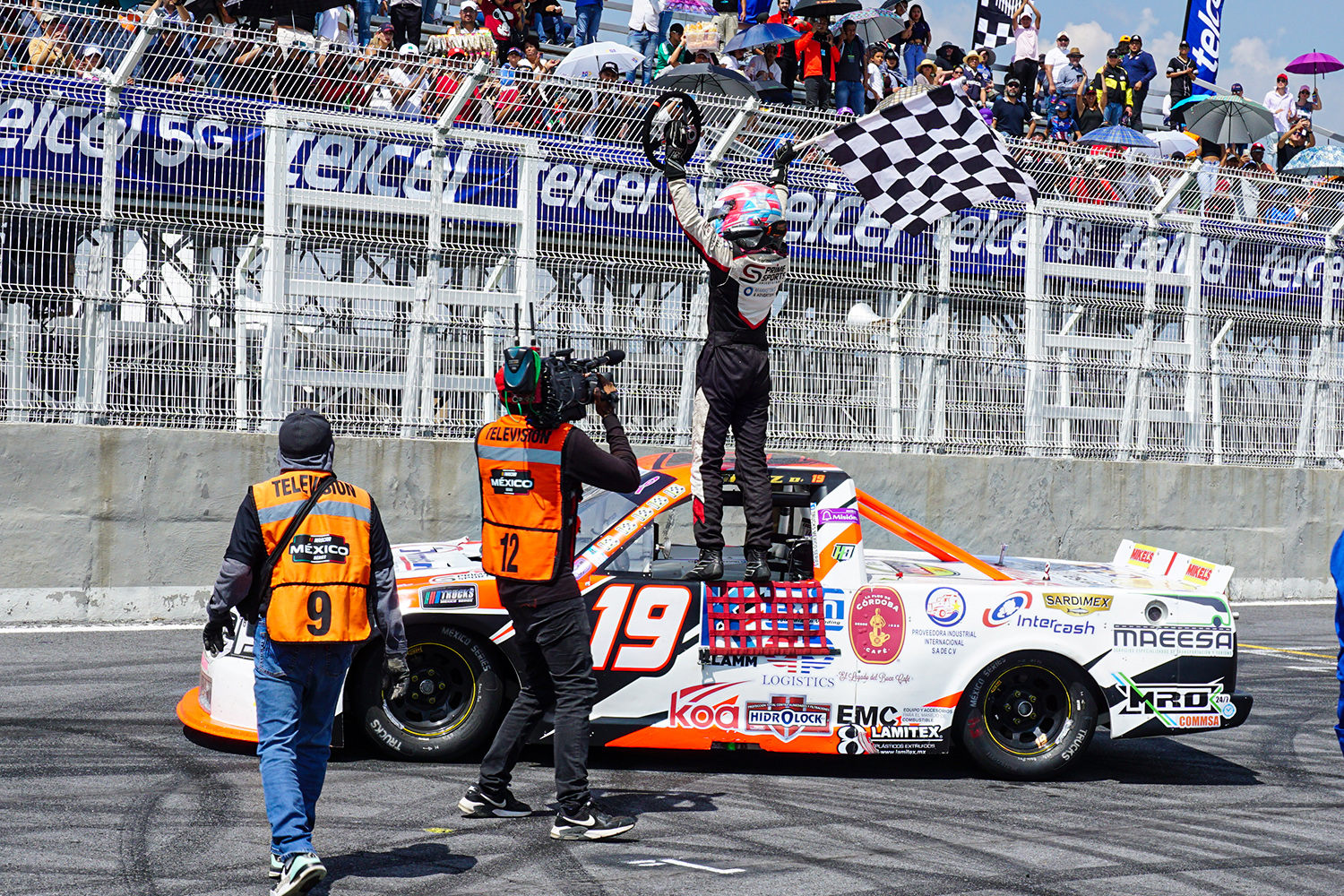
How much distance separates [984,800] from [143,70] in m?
8.13

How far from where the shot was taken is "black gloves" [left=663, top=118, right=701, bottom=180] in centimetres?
691

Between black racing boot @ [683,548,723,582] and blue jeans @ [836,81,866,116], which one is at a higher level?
blue jeans @ [836,81,866,116]

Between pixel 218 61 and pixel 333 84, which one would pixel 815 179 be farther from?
pixel 218 61

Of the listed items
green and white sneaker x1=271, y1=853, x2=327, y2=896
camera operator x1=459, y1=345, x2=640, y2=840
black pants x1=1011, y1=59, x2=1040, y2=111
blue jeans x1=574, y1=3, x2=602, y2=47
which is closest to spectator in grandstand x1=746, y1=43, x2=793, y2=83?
A: blue jeans x1=574, y1=3, x2=602, y2=47

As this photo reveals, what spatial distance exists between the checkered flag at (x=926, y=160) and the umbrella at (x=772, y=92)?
135 inches

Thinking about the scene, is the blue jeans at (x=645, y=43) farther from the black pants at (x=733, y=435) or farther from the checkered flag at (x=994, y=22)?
the black pants at (x=733, y=435)

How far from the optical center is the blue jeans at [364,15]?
16719 mm

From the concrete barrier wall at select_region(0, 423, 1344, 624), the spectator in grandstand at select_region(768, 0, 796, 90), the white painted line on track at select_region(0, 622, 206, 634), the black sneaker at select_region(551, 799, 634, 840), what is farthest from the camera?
the spectator in grandstand at select_region(768, 0, 796, 90)

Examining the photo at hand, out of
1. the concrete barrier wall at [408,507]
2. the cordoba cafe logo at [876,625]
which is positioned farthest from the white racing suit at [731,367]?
the concrete barrier wall at [408,507]

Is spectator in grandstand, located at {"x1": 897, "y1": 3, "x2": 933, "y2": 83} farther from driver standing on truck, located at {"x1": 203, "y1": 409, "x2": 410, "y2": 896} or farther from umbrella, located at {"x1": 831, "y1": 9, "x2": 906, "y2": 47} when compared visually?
driver standing on truck, located at {"x1": 203, "y1": 409, "x2": 410, "y2": 896}

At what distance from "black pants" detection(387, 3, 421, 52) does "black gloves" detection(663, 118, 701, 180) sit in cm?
1019

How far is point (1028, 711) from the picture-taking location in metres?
6.77

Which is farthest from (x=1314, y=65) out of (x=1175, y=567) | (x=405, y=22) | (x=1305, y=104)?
(x=1175, y=567)

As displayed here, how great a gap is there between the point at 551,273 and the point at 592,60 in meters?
5.60
